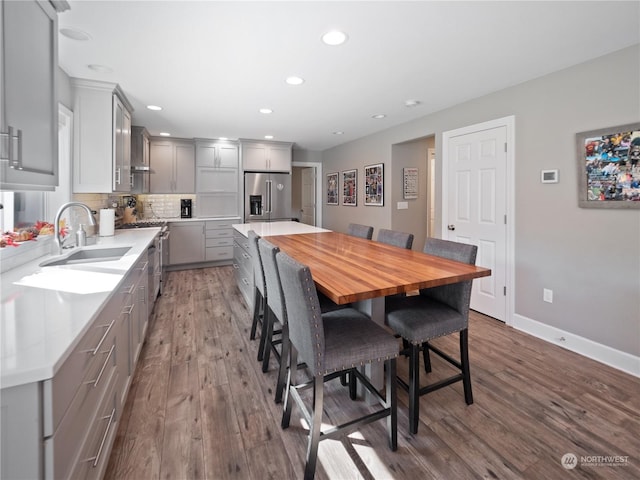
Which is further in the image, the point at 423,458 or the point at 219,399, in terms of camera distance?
the point at 219,399

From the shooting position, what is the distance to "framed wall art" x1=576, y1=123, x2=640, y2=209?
2.27m

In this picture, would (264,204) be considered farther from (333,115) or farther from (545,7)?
(545,7)

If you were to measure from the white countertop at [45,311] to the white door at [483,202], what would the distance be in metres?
3.29

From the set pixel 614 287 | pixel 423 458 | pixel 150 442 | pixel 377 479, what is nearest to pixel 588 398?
pixel 614 287

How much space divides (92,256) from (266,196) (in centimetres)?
369

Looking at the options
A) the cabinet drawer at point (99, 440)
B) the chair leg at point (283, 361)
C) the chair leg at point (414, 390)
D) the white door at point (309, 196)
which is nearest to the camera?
the cabinet drawer at point (99, 440)

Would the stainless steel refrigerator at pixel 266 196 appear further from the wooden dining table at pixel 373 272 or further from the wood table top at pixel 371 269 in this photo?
the wooden dining table at pixel 373 272

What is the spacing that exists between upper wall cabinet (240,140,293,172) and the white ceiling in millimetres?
2168

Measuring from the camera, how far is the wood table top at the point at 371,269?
1443 mm

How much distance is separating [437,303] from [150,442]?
1.79 metres

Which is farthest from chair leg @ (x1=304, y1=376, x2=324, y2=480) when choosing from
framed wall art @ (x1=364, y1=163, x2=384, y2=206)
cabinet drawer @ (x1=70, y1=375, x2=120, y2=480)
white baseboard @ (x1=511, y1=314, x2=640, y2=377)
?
framed wall art @ (x1=364, y1=163, x2=384, y2=206)

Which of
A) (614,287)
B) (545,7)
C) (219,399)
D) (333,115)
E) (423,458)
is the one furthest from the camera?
(333,115)

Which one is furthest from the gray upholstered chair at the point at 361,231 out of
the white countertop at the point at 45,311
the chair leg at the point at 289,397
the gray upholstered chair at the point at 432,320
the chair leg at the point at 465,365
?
the white countertop at the point at 45,311

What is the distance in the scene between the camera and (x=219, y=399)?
1.99 m
